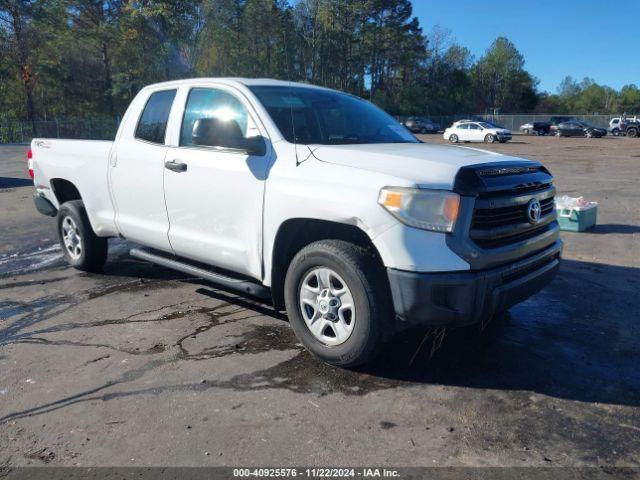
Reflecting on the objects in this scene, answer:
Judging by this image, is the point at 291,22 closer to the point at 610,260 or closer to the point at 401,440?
the point at 610,260

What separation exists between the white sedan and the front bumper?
3962cm

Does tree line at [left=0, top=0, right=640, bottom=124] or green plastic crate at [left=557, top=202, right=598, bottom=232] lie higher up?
tree line at [left=0, top=0, right=640, bottom=124]

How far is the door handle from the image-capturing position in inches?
180

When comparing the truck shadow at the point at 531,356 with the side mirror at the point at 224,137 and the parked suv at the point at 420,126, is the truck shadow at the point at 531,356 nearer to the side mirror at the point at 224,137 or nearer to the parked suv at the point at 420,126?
the side mirror at the point at 224,137

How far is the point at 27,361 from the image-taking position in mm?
3996

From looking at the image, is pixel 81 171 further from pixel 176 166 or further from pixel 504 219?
pixel 504 219

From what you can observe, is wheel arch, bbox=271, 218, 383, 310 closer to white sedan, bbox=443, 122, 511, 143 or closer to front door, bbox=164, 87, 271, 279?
front door, bbox=164, 87, 271, 279

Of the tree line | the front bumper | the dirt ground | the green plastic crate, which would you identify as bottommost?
the dirt ground

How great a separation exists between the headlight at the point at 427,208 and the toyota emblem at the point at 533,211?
0.75 meters

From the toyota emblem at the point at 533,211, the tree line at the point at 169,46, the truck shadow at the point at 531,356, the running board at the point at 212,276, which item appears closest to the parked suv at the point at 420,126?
the tree line at the point at 169,46

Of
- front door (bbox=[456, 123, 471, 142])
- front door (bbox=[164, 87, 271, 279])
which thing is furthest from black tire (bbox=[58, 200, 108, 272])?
front door (bbox=[456, 123, 471, 142])

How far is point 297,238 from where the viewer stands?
397 cm

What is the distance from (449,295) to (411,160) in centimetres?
93

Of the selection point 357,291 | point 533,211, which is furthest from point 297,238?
point 533,211
